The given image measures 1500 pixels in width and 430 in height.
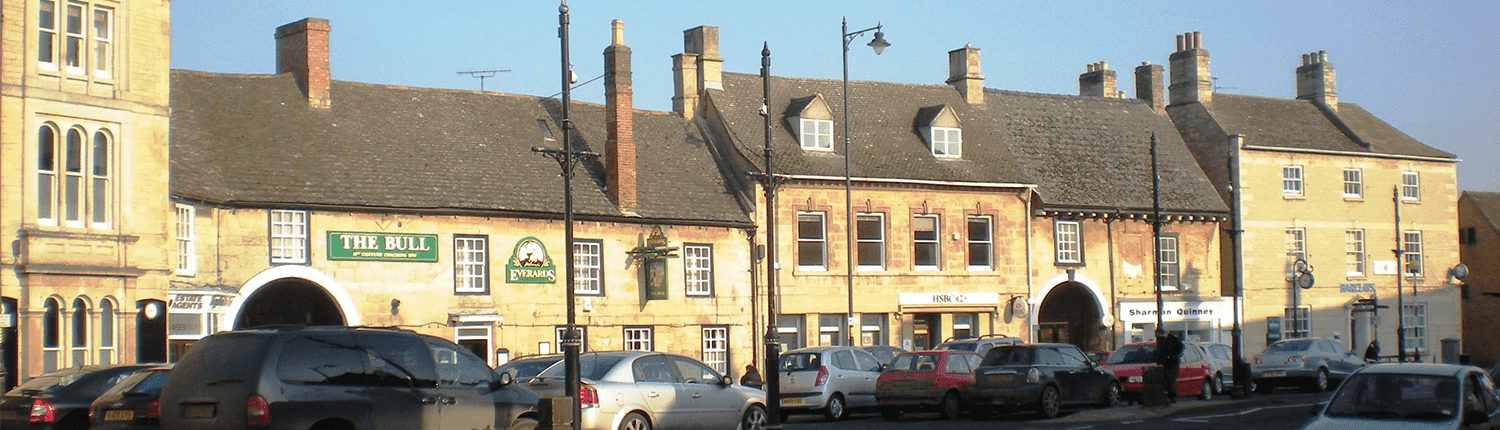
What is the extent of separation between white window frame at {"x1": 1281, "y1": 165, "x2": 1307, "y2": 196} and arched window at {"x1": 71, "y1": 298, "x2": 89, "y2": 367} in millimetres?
34870

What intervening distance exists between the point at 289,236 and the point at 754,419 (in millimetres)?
14278

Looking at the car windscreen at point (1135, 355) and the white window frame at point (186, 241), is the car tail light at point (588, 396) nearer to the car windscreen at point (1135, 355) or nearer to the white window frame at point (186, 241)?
the white window frame at point (186, 241)

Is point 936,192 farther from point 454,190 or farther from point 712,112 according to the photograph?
point 454,190

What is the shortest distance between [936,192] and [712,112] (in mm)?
6359

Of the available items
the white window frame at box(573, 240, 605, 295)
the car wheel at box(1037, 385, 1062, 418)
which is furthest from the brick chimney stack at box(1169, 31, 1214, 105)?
the car wheel at box(1037, 385, 1062, 418)

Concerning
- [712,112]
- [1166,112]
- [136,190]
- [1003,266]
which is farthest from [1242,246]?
[136,190]

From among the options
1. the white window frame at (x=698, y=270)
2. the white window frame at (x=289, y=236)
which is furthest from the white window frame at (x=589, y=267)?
the white window frame at (x=289, y=236)

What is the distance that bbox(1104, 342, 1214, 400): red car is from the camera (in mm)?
30750

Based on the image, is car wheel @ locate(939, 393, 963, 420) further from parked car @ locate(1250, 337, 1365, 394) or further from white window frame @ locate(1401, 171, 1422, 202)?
white window frame @ locate(1401, 171, 1422, 202)

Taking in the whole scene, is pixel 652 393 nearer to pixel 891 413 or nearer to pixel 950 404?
pixel 950 404

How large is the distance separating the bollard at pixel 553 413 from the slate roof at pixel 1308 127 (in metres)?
36.0

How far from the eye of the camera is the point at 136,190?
30.0 meters

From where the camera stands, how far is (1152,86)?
51.5m

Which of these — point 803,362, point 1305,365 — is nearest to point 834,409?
point 803,362
